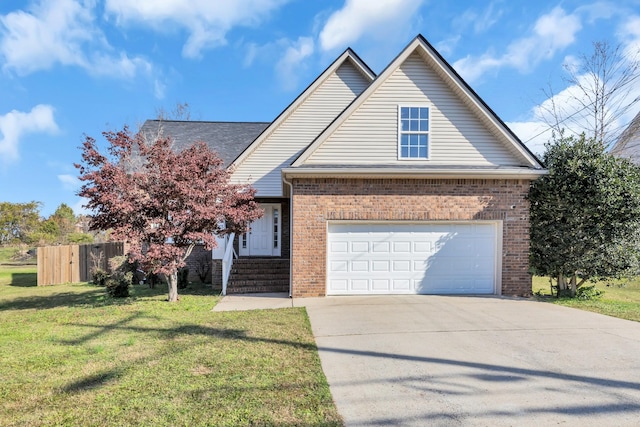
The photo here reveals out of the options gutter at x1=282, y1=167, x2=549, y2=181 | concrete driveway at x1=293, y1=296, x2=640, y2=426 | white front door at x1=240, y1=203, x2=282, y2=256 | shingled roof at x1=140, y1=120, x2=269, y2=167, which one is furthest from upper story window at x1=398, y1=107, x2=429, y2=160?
shingled roof at x1=140, y1=120, x2=269, y2=167

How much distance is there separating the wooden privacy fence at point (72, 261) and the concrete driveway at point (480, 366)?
12745mm

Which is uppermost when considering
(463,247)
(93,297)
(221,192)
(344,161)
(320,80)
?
(320,80)

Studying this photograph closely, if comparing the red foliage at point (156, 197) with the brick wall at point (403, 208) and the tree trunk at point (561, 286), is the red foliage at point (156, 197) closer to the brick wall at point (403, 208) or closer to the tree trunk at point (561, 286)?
the brick wall at point (403, 208)

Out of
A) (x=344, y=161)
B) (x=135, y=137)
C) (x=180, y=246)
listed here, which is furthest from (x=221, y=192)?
(x=344, y=161)

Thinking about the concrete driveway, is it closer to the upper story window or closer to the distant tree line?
the upper story window

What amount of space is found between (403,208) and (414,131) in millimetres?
2344

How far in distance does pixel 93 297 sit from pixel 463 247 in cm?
1145

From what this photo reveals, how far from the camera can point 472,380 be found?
424cm

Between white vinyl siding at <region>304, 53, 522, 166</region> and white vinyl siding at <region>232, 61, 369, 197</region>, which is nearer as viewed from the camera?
white vinyl siding at <region>304, 53, 522, 166</region>

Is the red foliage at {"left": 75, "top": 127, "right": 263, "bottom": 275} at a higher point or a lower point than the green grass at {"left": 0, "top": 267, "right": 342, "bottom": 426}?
higher

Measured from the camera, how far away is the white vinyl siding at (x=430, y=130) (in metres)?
10.0

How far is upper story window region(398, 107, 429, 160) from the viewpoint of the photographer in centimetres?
1015

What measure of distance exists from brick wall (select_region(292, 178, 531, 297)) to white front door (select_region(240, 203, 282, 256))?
431 centimetres

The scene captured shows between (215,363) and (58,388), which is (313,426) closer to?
(215,363)
